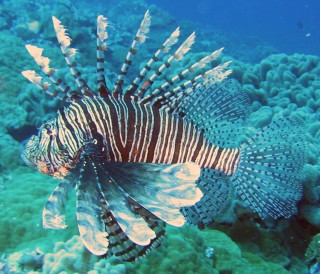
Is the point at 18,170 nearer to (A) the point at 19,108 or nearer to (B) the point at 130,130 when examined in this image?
(A) the point at 19,108

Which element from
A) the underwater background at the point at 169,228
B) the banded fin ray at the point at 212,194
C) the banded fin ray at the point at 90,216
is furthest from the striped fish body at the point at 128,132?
the underwater background at the point at 169,228

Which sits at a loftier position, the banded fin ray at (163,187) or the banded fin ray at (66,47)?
the banded fin ray at (66,47)

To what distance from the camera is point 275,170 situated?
2.96 m

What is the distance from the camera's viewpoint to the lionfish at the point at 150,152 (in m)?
1.74

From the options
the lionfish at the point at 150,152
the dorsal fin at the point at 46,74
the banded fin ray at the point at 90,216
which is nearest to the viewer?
the banded fin ray at the point at 90,216

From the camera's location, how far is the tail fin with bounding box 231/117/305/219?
2.96m

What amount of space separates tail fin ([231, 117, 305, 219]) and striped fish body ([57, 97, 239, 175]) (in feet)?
1.83

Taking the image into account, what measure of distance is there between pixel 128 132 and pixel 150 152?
23 centimetres

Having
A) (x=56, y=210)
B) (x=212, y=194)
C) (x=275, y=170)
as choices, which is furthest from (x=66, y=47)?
(x=275, y=170)

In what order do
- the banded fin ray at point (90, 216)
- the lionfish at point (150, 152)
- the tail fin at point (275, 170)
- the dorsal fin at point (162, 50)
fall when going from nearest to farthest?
the banded fin ray at point (90, 216)
the lionfish at point (150, 152)
the dorsal fin at point (162, 50)
the tail fin at point (275, 170)

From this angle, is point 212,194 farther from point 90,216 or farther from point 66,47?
point 66,47

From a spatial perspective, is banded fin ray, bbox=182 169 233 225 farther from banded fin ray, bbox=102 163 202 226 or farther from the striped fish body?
banded fin ray, bbox=102 163 202 226

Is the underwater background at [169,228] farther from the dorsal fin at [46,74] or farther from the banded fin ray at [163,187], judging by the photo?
the banded fin ray at [163,187]

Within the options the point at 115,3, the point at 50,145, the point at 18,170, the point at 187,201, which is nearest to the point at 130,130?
the point at 50,145
